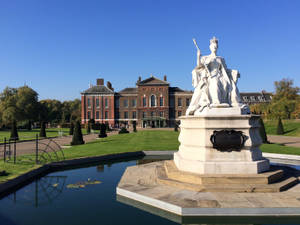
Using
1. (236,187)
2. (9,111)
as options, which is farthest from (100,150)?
(9,111)

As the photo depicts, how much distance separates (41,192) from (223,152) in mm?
5495

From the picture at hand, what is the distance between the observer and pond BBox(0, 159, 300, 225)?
447cm

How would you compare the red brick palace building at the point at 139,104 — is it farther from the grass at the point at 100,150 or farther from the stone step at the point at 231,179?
the stone step at the point at 231,179

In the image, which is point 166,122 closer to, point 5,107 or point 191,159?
point 5,107

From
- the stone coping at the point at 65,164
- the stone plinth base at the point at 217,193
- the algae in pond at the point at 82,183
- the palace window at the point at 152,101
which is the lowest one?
the algae in pond at the point at 82,183

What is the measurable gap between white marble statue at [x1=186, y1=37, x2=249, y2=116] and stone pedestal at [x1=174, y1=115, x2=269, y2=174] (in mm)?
415

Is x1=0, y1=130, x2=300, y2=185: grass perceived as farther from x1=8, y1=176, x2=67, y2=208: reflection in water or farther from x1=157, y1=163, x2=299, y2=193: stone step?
x1=157, y1=163, x2=299, y2=193: stone step

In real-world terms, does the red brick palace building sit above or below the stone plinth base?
above

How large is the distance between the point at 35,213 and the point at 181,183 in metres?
3.64

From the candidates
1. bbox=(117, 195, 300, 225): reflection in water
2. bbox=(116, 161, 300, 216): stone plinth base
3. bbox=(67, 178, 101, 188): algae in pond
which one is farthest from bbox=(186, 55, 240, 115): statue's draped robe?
bbox=(67, 178, 101, 188): algae in pond

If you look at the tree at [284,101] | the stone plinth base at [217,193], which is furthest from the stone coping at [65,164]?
the tree at [284,101]

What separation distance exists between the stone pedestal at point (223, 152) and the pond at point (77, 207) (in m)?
1.68

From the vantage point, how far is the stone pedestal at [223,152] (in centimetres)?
595

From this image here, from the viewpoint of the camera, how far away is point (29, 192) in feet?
21.0
